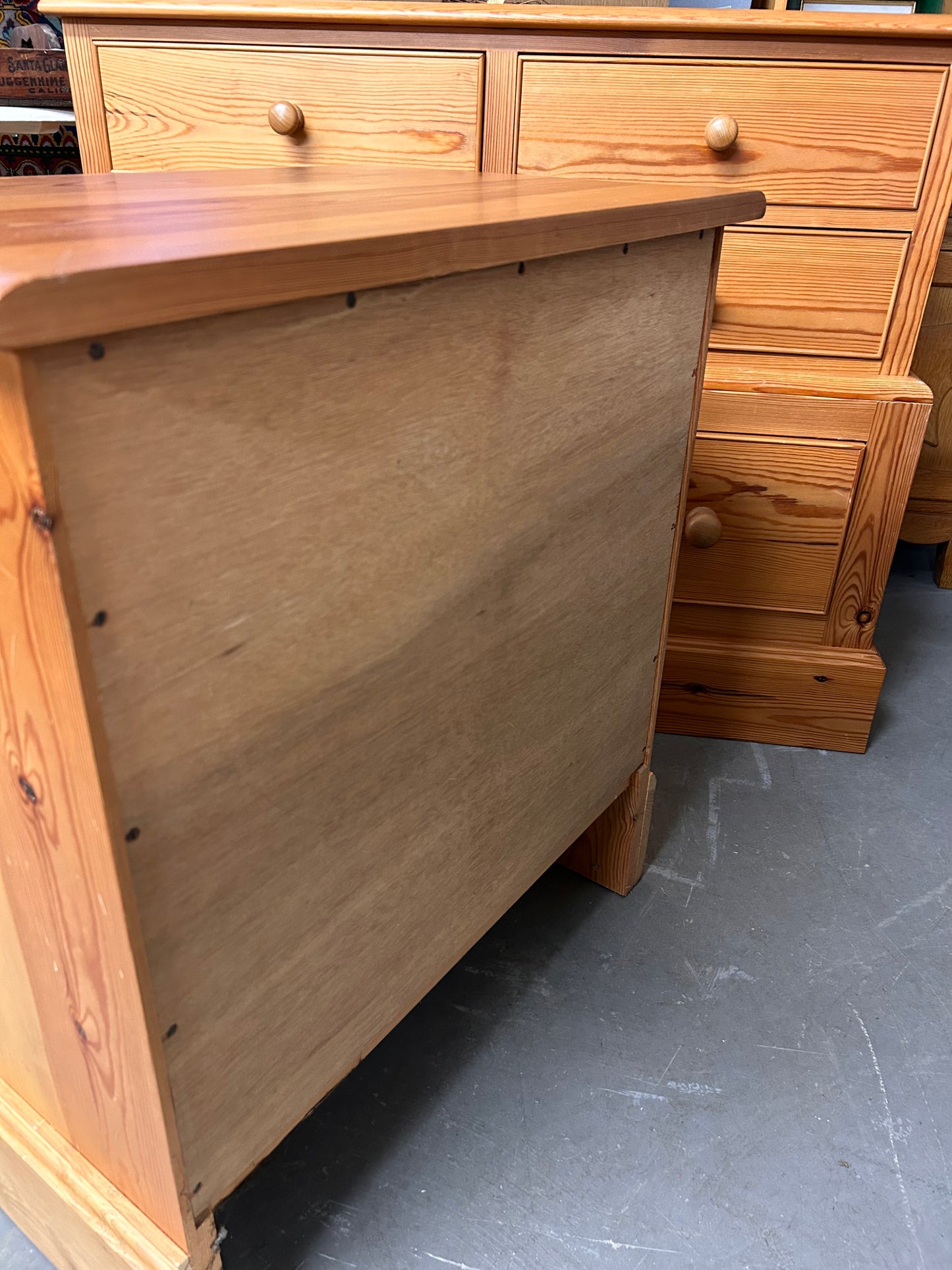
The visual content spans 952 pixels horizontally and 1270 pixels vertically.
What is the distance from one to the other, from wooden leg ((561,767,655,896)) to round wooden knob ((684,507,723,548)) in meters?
0.36

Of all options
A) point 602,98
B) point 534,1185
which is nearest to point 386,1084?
point 534,1185

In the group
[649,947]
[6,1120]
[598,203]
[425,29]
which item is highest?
[425,29]

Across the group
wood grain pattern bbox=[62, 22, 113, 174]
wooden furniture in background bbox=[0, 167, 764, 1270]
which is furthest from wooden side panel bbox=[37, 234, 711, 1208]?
wood grain pattern bbox=[62, 22, 113, 174]

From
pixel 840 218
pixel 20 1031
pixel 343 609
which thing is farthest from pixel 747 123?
pixel 20 1031

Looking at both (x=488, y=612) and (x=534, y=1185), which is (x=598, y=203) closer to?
(x=488, y=612)

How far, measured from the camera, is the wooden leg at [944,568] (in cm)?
182

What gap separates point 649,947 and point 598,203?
71 centimetres

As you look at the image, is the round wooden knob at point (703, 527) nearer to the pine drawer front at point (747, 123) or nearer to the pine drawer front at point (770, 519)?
the pine drawer front at point (770, 519)

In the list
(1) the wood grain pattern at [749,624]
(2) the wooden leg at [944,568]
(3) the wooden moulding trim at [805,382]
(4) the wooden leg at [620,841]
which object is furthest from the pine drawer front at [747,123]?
(2) the wooden leg at [944,568]

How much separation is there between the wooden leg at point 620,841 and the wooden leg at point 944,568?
1.07 m

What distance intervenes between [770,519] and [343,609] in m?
0.91

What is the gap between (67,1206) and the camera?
610 mm

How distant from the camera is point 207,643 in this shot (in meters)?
0.43

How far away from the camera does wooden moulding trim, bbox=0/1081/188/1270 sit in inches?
22.0
